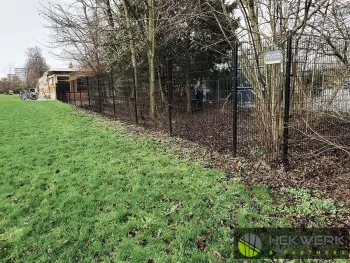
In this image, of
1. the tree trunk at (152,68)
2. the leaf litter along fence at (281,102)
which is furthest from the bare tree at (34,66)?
the leaf litter along fence at (281,102)

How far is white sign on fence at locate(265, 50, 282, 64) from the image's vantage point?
145 inches

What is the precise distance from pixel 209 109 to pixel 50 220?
3.88 meters

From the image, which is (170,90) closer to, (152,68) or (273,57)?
(152,68)

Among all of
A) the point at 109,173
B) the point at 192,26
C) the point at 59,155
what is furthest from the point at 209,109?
the point at 192,26

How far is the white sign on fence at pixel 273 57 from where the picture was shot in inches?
145

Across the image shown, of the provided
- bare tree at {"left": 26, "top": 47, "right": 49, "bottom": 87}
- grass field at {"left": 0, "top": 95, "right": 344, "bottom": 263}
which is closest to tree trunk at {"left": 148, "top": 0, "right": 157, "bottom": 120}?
grass field at {"left": 0, "top": 95, "right": 344, "bottom": 263}

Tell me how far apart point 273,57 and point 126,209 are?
9.41ft

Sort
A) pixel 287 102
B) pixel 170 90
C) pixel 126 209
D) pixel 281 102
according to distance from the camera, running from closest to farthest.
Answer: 1. pixel 126 209
2. pixel 287 102
3. pixel 281 102
4. pixel 170 90

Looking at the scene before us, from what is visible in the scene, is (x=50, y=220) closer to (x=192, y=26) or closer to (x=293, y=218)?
(x=293, y=218)

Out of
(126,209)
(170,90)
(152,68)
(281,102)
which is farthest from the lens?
(152,68)

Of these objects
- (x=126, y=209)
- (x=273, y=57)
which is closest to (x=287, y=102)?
(x=273, y=57)

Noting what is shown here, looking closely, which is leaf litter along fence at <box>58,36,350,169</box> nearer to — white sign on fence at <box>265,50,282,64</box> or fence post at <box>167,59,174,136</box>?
white sign on fence at <box>265,50,282,64</box>

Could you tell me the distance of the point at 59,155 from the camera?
5246 mm

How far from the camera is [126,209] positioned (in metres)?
2.99
